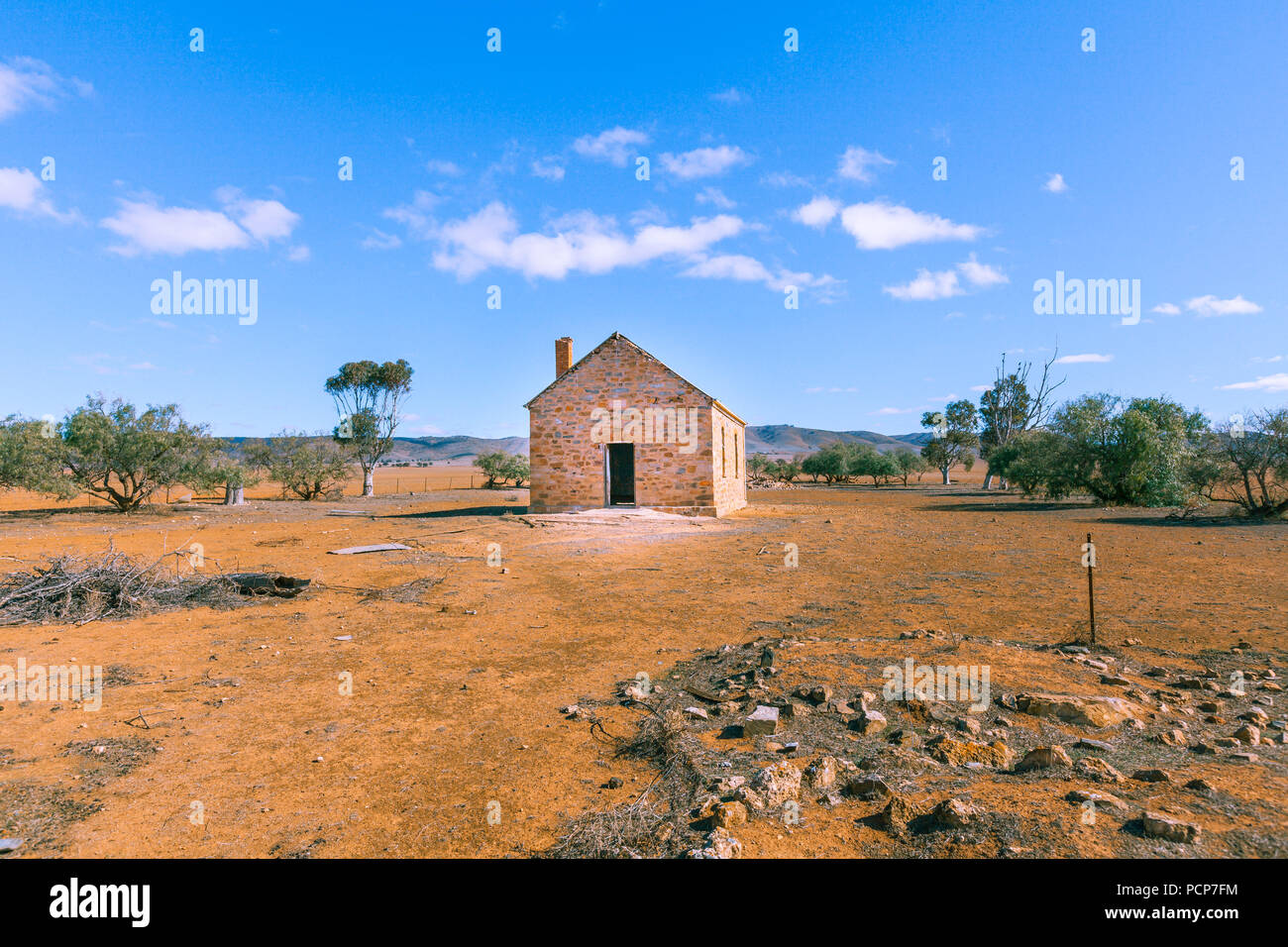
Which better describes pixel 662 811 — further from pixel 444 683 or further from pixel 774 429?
pixel 774 429

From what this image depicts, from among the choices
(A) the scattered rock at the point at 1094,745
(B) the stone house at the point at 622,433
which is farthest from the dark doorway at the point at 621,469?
(A) the scattered rock at the point at 1094,745

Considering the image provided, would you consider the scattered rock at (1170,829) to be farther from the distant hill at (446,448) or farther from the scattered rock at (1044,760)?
the distant hill at (446,448)

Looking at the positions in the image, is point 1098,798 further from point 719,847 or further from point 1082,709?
point 719,847

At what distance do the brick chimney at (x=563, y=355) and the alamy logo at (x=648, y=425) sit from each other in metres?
3.27

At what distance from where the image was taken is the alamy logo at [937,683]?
16.8ft

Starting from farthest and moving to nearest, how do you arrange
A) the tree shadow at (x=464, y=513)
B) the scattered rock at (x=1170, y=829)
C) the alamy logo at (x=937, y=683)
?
the tree shadow at (x=464, y=513), the alamy logo at (x=937, y=683), the scattered rock at (x=1170, y=829)

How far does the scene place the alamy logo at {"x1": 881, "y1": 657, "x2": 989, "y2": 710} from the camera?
5.12m

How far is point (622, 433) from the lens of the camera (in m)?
22.5

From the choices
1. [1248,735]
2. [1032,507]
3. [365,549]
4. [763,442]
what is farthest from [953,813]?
[763,442]

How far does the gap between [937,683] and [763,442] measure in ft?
571

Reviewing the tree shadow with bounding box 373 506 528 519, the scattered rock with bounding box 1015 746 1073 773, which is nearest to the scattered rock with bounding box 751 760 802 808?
the scattered rock with bounding box 1015 746 1073 773
